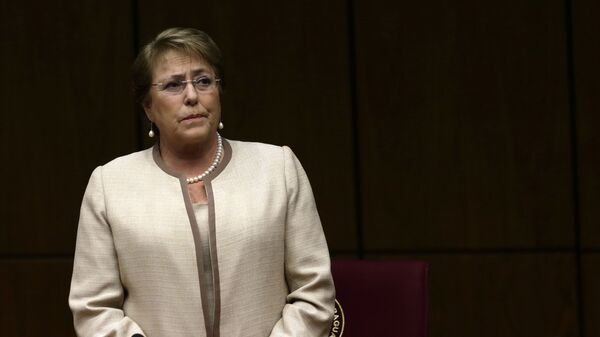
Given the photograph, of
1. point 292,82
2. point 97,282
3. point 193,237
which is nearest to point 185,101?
point 193,237

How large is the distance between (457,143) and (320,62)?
2.05 feet

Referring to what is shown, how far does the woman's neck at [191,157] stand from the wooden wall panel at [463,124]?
1.58 m

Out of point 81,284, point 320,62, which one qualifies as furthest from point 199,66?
point 320,62

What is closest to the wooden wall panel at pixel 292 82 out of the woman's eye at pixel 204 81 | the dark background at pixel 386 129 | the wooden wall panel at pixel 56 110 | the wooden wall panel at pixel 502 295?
the dark background at pixel 386 129

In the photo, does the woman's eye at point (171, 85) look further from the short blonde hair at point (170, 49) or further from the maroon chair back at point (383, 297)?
the maroon chair back at point (383, 297)

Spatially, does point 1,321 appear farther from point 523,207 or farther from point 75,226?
point 523,207

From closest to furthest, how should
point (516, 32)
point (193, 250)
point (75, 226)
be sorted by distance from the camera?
point (193, 250) < point (516, 32) < point (75, 226)

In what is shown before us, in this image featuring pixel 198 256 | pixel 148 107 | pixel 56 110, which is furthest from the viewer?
pixel 56 110

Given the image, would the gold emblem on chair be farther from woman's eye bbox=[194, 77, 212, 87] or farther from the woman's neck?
woman's eye bbox=[194, 77, 212, 87]

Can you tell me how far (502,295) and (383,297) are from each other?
4.61 feet

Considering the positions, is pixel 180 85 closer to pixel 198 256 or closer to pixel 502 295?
pixel 198 256

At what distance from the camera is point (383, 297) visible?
9.46 feet

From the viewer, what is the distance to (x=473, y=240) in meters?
4.16

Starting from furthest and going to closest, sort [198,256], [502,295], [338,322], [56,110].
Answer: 1. [56,110]
2. [502,295]
3. [338,322]
4. [198,256]
